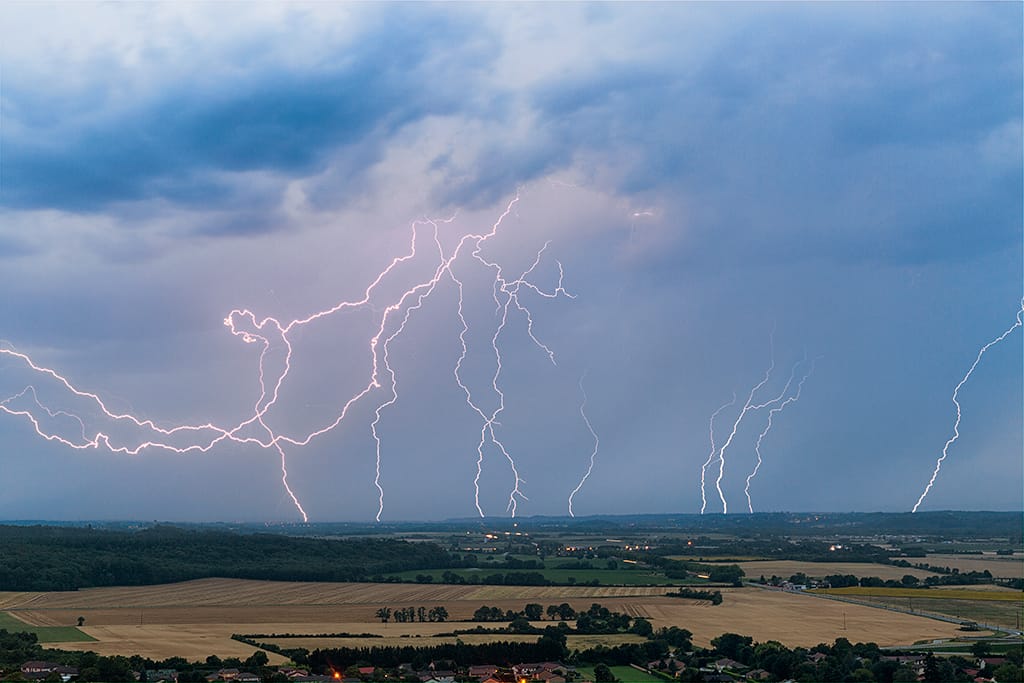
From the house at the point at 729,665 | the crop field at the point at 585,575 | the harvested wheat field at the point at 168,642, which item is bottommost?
the crop field at the point at 585,575

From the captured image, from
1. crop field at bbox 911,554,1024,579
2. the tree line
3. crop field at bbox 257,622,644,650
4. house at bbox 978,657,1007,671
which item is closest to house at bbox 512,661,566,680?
crop field at bbox 257,622,644,650

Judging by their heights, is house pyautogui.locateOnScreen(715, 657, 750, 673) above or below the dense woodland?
below

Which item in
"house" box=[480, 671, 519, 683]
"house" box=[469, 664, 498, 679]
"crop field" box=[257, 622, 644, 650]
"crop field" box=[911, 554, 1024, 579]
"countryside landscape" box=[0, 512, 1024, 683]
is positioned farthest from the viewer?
"crop field" box=[911, 554, 1024, 579]

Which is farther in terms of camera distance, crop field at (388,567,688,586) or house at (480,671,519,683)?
crop field at (388,567,688,586)

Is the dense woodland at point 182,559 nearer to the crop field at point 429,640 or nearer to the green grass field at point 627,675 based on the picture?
the crop field at point 429,640

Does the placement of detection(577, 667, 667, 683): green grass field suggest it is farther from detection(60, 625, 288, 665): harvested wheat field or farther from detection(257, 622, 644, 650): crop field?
detection(60, 625, 288, 665): harvested wheat field

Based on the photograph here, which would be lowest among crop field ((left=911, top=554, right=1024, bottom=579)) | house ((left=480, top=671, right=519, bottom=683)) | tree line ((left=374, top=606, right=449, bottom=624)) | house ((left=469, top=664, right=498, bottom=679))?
crop field ((left=911, top=554, right=1024, bottom=579))

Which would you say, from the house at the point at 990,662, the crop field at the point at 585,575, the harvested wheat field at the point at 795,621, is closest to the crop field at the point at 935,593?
the harvested wheat field at the point at 795,621

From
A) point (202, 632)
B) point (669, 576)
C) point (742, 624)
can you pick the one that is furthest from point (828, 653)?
point (669, 576)
